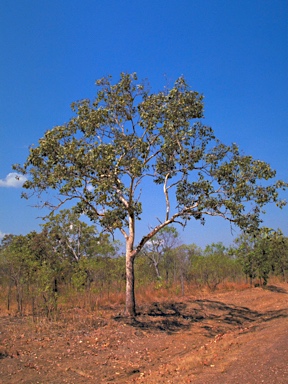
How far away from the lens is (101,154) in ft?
43.8

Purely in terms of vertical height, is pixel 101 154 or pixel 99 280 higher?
pixel 101 154

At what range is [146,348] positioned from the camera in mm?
10953

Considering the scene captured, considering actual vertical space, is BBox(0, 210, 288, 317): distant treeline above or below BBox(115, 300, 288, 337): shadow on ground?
above

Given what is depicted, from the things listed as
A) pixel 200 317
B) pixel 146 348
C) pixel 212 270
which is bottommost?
pixel 146 348

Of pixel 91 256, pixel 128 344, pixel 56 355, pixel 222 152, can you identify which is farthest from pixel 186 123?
pixel 91 256

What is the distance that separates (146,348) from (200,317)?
5312 millimetres

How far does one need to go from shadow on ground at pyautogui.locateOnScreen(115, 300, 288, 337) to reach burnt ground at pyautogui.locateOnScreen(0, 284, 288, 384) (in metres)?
0.04

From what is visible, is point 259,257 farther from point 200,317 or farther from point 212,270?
point 200,317

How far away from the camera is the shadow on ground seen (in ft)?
45.1

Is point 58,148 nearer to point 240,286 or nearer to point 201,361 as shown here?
point 201,361

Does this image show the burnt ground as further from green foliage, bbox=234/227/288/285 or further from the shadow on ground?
green foliage, bbox=234/227/288/285

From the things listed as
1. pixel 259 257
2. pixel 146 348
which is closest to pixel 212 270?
pixel 259 257

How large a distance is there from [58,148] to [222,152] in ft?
20.2

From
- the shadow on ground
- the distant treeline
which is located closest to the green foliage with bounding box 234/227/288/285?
the distant treeline
